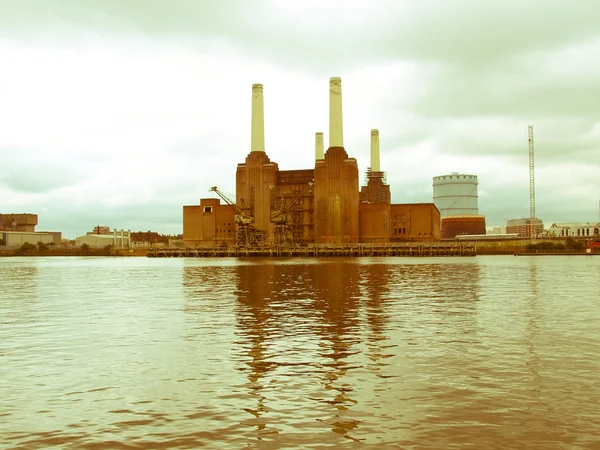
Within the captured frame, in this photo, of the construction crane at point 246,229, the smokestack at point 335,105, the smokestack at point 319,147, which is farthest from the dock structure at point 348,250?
the smokestack at point 319,147

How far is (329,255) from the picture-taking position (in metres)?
127

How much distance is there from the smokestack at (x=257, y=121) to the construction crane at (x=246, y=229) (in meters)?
13.7

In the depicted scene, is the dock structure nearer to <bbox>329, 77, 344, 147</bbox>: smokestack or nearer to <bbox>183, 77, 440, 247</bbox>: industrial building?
<bbox>183, 77, 440, 247</bbox>: industrial building

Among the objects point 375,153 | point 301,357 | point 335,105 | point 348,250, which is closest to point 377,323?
point 301,357

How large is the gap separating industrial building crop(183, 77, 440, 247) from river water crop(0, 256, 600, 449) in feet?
343

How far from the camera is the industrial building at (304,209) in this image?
129m

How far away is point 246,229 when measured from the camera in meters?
136

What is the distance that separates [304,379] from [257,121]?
12457 cm

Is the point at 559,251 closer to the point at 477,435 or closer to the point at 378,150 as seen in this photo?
the point at 378,150

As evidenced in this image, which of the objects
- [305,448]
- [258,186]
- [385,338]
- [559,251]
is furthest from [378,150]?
[305,448]

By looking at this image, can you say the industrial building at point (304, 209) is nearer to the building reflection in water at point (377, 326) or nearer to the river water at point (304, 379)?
the building reflection in water at point (377, 326)

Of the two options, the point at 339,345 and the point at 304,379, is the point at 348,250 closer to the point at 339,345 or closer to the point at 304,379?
the point at 339,345

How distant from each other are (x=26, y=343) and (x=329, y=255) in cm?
11026

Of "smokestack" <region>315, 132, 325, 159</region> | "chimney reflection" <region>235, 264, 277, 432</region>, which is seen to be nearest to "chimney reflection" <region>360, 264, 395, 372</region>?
"chimney reflection" <region>235, 264, 277, 432</region>
